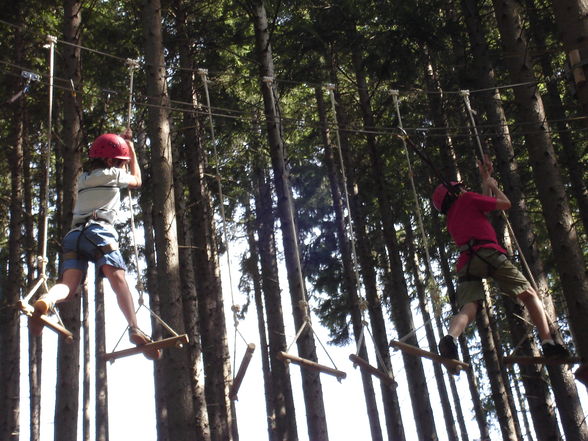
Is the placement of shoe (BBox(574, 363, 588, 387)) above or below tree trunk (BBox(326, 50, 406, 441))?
below

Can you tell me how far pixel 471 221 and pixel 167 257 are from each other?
3.16 m

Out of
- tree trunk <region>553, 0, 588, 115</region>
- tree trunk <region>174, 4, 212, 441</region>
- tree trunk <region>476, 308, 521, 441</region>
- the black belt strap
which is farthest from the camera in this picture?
tree trunk <region>476, 308, 521, 441</region>

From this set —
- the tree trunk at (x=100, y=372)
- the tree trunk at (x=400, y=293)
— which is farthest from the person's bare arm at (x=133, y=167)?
the tree trunk at (x=100, y=372)

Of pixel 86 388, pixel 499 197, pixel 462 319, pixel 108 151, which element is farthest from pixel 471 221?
pixel 86 388

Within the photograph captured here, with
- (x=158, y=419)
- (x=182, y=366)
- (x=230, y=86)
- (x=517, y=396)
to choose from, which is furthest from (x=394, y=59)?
(x=517, y=396)

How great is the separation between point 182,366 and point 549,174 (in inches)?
158

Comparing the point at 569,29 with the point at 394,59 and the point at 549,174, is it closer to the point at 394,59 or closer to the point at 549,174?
the point at 549,174

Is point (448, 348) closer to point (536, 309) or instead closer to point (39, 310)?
point (536, 309)

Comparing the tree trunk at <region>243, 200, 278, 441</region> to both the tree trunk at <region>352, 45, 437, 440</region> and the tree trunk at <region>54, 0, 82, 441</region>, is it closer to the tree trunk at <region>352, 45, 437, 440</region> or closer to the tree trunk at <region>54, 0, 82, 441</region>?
the tree trunk at <region>352, 45, 437, 440</region>

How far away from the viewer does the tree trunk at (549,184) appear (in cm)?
562

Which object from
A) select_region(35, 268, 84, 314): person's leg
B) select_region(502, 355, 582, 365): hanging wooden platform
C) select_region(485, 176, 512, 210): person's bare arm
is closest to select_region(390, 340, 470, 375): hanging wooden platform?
select_region(502, 355, 582, 365): hanging wooden platform

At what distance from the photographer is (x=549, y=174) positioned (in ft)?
20.5

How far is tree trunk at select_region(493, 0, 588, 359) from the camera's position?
562 centimetres

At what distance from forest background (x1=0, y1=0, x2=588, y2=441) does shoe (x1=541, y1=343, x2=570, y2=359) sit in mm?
390
